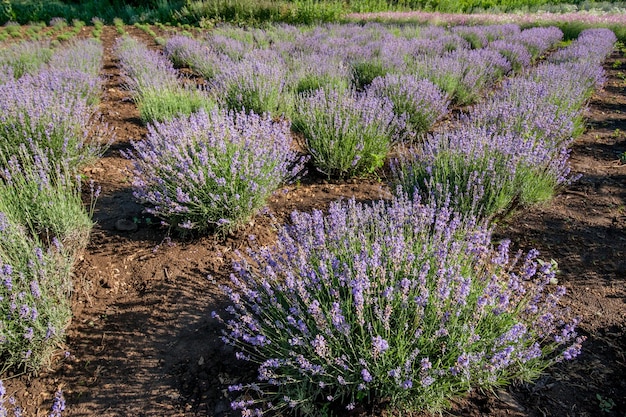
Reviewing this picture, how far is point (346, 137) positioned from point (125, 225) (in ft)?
6.94

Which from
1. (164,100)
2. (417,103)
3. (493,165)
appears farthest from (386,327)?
(164,100)

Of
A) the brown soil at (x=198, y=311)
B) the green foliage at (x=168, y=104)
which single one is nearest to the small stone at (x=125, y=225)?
the brown soil at (x=198, y=311)

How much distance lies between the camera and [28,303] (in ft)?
7.27

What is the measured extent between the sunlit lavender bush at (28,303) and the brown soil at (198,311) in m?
0.13

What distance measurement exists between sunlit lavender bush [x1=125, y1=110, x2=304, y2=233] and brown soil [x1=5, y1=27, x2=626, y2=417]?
8.8 inches

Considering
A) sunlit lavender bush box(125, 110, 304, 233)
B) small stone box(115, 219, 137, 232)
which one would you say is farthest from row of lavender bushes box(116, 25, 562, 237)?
small stone box(115, 219, 137, 232)

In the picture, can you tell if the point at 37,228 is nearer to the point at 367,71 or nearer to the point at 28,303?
the point at 28,303

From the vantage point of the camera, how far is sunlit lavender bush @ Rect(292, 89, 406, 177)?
12.8 feet

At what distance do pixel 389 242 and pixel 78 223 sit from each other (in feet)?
7.38

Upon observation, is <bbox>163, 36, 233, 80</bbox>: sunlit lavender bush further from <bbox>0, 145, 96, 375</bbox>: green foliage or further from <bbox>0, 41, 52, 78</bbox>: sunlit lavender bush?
<bbox>0, 145, 96, 375</bbox>: green foliage

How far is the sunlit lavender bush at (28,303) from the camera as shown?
6.93 ft

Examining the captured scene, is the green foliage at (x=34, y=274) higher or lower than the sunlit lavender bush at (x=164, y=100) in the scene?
lower

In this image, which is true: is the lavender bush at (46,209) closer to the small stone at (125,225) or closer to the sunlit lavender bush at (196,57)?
the small stone at (125,225)

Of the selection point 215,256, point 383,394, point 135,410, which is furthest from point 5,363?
point 383,394
